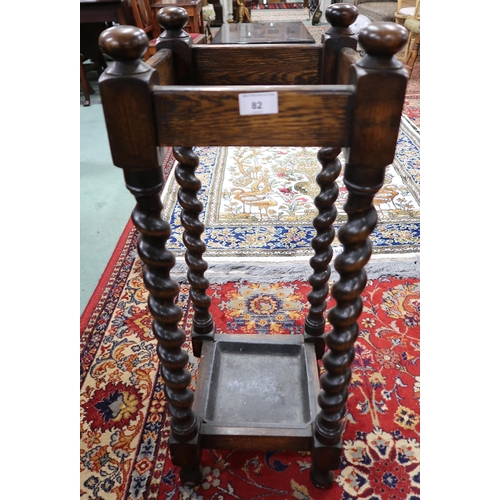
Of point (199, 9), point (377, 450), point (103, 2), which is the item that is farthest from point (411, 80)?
point (377, 450)

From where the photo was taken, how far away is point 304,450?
93 centimetres

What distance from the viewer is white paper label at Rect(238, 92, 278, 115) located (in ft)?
1.84

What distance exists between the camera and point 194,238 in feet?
3.48

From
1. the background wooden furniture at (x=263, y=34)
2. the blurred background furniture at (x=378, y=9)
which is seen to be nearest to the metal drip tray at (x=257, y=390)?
the background wooden furniture at (x=263, y=34)

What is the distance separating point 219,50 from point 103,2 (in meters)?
2.83

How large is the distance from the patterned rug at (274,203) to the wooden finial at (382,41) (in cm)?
115

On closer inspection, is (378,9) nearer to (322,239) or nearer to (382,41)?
(322,239)

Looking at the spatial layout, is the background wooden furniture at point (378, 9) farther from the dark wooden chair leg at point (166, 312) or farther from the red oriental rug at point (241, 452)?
the dark wooden chair leg at point (166, 312)

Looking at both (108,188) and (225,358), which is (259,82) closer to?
(225,358)

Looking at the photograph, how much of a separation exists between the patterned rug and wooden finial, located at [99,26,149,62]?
1.15 m

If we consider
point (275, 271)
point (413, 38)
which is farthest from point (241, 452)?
point (413, 38)

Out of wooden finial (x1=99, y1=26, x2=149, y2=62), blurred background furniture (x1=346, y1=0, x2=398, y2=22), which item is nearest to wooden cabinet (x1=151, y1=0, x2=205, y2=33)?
blurred background furniture (x1=346, y1=0, x2=398, y2=22)

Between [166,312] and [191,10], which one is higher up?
[191,10]

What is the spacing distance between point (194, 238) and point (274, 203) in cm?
100
